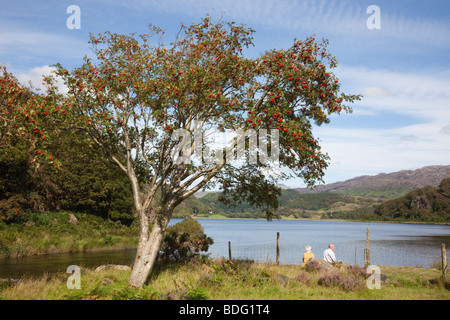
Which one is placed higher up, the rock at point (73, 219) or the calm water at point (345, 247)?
the rock at point (73, 219)

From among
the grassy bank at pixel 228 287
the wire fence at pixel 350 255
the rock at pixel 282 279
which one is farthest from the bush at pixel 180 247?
the rock at pixel 282 279

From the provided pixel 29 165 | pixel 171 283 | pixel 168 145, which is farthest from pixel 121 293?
pixel 29 165

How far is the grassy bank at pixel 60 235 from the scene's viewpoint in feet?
96.9

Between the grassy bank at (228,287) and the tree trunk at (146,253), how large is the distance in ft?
1.60

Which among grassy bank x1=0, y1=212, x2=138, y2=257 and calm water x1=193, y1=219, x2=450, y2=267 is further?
calm water x1=193, y1=219, x2=450, y2=267

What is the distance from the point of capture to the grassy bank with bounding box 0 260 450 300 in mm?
10633

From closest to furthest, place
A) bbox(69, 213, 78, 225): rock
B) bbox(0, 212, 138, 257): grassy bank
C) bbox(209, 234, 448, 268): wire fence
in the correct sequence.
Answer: bbox(0, 212, 138, 257): grassy bank < bbox(209, 234, 448, 268): wire fence < bbox(69, 213, 78, 225): rock

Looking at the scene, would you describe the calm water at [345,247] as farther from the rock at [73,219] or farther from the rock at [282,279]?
the rock at [73,219]

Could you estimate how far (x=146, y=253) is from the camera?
13.3 m

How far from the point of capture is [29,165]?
A: 33438 millimetres

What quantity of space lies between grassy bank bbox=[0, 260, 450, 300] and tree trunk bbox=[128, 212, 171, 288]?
1.60 feet

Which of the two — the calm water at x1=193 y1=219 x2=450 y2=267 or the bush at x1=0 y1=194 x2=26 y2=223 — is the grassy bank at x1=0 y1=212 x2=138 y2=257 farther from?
the calm water at x1=193 y1=219 x2=450 y2=267

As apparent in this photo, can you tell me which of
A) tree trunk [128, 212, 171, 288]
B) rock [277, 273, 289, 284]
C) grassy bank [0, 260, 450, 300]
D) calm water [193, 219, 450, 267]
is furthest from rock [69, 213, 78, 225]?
rock [277, 273, 289, 284]
